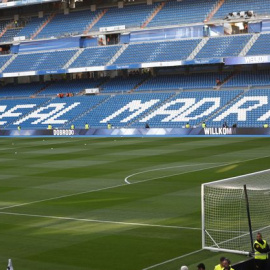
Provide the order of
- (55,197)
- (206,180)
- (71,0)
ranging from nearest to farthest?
(55,197)
(206,180)
(71,0)

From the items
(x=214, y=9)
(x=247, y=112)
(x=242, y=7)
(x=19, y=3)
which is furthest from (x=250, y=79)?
(x=19, y=3)

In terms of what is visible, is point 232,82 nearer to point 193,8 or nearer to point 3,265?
point 193,8

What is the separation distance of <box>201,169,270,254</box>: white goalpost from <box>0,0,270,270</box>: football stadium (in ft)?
0.22

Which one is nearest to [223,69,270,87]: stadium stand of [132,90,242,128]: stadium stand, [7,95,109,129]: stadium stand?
[132,90,242,128]: stadium stand

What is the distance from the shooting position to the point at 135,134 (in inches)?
2598

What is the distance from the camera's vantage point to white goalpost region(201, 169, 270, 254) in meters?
18.1

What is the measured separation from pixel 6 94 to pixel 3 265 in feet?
241

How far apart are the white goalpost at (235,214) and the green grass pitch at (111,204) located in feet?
1.76

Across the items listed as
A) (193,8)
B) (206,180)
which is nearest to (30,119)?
(193,8)

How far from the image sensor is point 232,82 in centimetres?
7044

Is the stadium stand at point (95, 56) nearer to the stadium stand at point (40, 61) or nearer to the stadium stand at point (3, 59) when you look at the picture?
the stadium stand at point (40, 61)

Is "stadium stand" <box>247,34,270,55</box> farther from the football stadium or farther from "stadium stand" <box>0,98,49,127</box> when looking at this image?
"stadium stand" <box>0,98,49,127</box>

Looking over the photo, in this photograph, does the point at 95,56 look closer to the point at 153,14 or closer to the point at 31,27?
the point at 153,14

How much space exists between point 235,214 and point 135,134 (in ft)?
146
